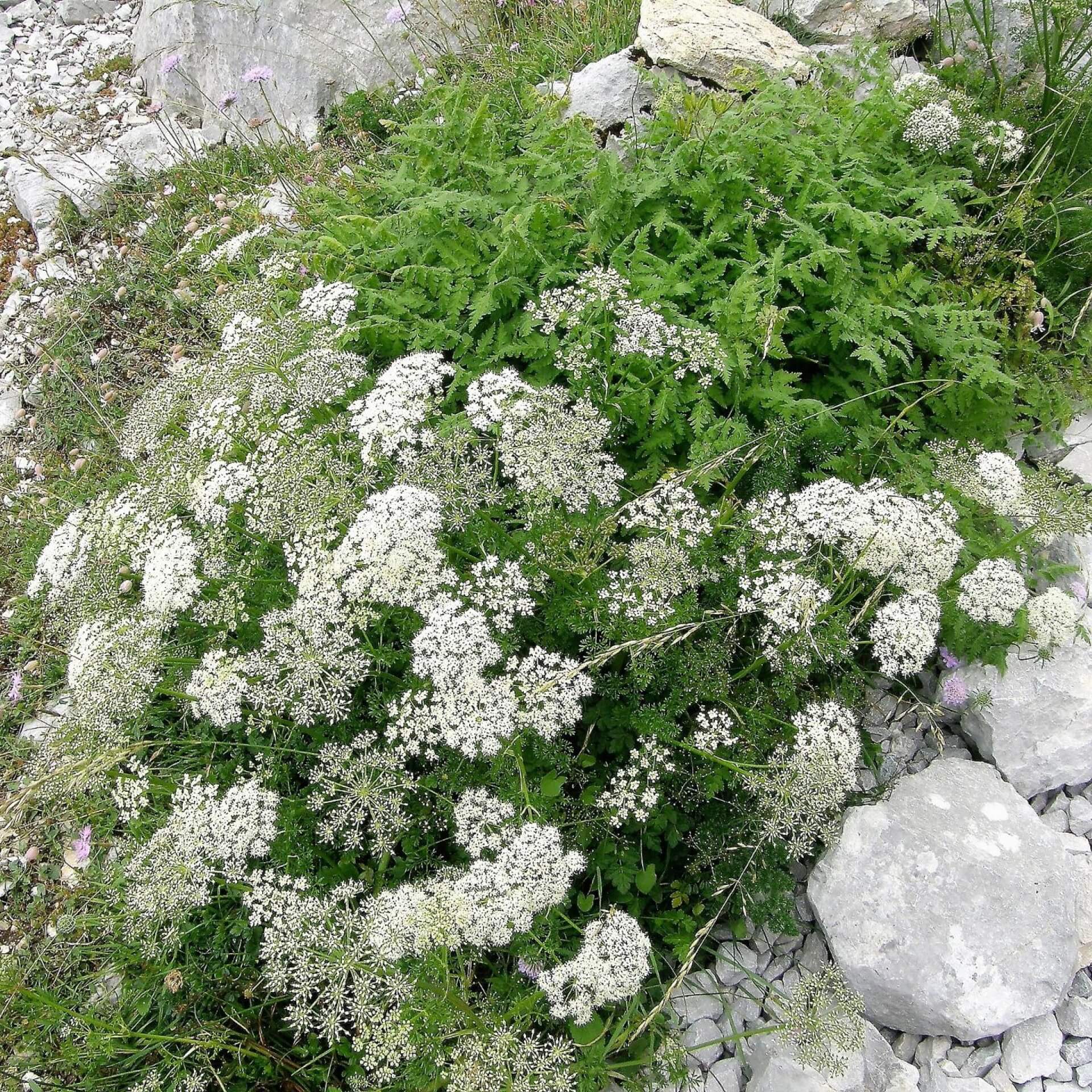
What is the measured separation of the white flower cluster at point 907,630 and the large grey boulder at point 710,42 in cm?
444

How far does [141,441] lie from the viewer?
4.81 meters

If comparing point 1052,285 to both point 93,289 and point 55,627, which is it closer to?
point 55,627

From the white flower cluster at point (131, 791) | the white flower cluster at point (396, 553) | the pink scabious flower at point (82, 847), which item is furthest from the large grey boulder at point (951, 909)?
the pink scabious flower at point (82, 847)

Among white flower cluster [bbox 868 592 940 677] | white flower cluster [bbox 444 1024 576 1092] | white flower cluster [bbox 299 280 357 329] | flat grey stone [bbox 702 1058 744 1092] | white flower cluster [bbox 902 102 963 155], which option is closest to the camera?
white flower cluster [bbox 444 1024 576 1092]

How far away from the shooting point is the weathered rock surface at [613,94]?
6508mm

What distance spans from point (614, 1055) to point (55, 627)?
12.3 ft

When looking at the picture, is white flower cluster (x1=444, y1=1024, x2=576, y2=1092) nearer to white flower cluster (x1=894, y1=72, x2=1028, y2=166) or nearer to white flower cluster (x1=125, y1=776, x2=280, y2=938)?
white flower cluster (x1=125, y1=776, x2=280, y2=938)

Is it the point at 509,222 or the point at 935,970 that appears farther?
the point at 509,222

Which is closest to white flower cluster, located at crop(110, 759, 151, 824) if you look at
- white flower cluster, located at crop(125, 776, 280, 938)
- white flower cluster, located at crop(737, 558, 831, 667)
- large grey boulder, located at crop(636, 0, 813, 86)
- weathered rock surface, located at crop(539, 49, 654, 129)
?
white flower cluster, located at crop(125, 776, 280, 938)

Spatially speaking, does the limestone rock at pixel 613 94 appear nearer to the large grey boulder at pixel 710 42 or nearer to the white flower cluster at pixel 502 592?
the large grey boulder at pixel 710 42

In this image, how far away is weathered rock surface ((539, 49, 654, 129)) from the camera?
651 cm

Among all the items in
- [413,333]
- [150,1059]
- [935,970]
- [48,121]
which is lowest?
[935,970]

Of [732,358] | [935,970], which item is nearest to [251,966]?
[935,970]

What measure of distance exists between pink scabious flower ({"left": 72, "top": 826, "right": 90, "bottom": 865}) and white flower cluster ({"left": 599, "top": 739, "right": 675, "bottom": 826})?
335 centimetres
